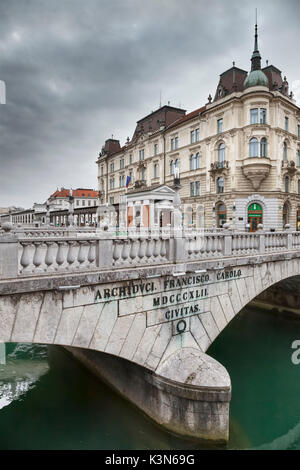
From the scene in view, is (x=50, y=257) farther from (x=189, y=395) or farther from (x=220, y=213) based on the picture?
(x=220, y=213)

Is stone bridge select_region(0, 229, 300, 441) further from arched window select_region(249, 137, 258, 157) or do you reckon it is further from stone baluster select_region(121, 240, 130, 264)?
arched window select_region(249, 137, 258, 157)

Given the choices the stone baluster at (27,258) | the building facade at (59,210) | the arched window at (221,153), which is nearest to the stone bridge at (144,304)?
the stone baluster at (27,258)

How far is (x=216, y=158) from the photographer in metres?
32.8

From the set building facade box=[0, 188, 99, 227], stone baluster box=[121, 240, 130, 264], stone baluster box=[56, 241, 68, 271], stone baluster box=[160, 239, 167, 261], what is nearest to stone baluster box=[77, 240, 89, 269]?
stone baluster box=[56, 241, 68, 271]

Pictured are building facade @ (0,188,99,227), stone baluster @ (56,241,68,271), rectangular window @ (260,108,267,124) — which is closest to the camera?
stone baluster @ (56,241,68,271)

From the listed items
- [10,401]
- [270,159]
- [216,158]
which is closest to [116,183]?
[216,158]

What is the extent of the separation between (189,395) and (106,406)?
3515mm

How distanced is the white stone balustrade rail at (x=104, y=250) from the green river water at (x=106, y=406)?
459 centimetres

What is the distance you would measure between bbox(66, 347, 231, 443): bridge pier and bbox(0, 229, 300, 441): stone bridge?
0.02 meters

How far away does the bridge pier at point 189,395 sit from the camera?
22.4ft

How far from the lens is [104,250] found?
6.37m

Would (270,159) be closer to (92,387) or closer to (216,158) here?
(216,158)

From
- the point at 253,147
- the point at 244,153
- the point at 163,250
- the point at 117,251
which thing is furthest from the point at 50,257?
the point at 253,147

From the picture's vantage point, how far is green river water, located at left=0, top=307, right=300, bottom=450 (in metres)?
7.73
